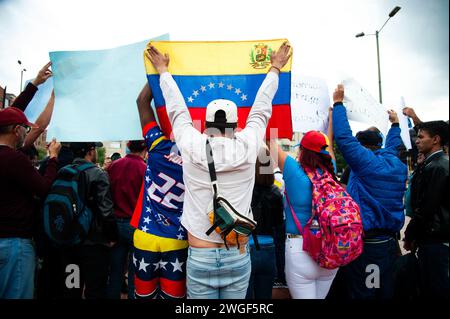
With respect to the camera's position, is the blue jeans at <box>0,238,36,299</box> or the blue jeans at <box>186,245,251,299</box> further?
the blue jeans at <box>0,238,36,299</box>

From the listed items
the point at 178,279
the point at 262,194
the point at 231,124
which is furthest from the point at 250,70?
the point at 178,279

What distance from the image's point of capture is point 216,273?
2072 mm

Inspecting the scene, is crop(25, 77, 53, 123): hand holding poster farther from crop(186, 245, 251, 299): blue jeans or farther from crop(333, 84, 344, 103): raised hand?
crop(333, 84, 344, 103): raised hand

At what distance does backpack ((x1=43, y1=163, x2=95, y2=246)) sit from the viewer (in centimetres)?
269

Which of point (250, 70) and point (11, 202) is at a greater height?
point (250, 70)

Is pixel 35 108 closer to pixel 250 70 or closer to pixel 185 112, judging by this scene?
pixel 185 112

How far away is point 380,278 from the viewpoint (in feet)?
9.55

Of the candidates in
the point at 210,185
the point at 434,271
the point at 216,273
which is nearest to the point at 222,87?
the point at 210,185

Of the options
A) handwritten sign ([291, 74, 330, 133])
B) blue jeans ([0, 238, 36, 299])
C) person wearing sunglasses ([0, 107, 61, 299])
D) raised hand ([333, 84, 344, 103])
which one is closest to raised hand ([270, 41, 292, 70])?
raised hand ([333, 84, 344, 103])

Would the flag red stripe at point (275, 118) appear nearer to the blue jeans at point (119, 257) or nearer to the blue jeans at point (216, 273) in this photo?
the blue jeans at point (216, 273)

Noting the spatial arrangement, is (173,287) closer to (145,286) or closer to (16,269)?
(145,286)

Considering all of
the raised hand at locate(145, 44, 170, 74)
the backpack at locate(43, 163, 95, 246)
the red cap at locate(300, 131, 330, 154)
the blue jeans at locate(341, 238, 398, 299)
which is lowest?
the blue jeans at locate(341, 238, 398, 299)

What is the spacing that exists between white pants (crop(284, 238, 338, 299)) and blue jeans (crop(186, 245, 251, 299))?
613mm

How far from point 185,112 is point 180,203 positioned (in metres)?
0.74
